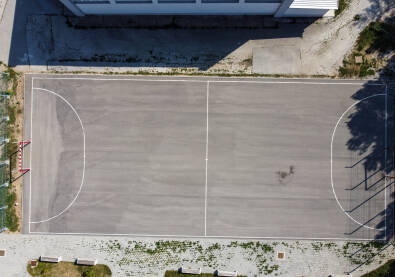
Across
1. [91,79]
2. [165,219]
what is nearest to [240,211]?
[165,219]

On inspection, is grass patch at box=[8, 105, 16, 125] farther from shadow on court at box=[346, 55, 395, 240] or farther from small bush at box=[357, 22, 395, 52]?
small bush at box=[357, 22, 395, 52]

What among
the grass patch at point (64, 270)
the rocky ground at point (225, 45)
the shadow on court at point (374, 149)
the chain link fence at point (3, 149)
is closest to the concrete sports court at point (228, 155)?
the shadow on court at point (374, 149)

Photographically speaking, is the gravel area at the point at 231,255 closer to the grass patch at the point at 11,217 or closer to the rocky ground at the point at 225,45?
the grass patch at the point at 11,217

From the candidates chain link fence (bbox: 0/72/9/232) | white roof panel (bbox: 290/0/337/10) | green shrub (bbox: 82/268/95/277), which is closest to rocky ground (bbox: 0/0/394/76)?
white roof panel (bbox: 290/0/337/10)

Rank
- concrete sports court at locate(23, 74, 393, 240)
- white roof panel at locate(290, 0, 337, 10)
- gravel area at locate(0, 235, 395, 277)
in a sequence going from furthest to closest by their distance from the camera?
1. gravel area at locate(0, 235, 395, 277)
2. concrete sports court at locate(23, 74, 393, 240)
3. white roof panel at locate(290, 0, 337, 10)

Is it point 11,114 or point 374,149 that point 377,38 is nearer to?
point 374,149

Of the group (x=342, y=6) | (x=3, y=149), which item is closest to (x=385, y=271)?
(x=342, y=6)
